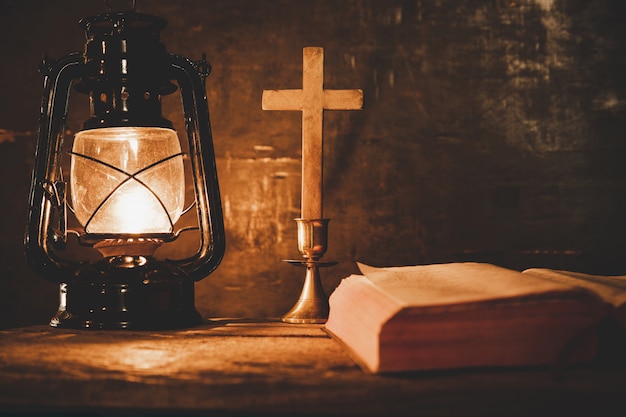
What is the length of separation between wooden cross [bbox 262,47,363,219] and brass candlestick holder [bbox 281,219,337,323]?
126 mm

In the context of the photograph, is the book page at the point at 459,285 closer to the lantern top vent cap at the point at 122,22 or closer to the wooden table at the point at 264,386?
the wooden table at the point at 264,386

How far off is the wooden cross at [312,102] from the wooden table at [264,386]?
19.7 inches

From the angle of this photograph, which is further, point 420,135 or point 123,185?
point 420,135

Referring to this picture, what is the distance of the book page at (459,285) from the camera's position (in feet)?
2.79

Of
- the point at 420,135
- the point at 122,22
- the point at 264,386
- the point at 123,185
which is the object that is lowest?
the point at 264,386

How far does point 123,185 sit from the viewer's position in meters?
1.31

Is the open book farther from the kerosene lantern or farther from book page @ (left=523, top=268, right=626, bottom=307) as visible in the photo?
the kerosene lantern

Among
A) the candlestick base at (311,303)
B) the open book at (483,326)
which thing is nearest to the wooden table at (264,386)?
the open book at (483,326)

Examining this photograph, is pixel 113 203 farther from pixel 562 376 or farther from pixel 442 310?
pixel 562 376

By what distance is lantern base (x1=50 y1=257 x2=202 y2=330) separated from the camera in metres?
1.20

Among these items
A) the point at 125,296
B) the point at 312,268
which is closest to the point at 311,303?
the point at 312,268

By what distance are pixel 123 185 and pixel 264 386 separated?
2.10 feet

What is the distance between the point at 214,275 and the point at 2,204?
0.51 meters

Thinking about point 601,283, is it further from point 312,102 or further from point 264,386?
point 312,102
